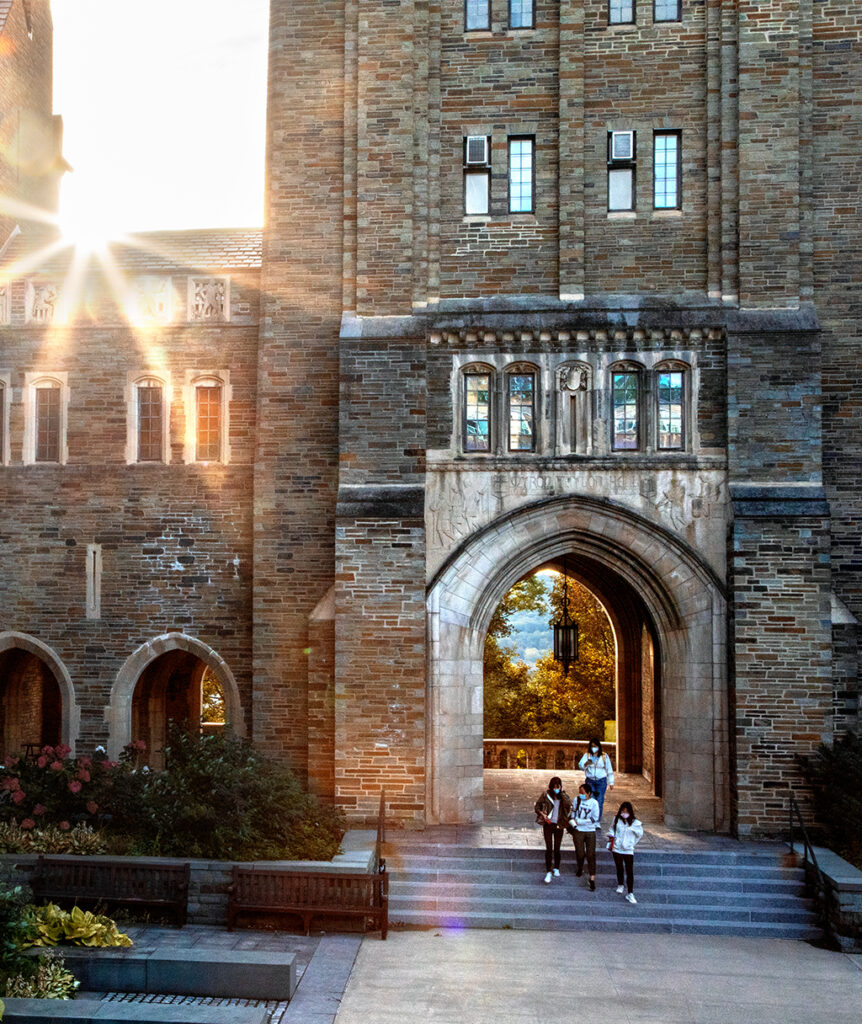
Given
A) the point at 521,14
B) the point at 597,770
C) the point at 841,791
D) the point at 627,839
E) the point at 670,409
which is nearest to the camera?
the point at 627,839

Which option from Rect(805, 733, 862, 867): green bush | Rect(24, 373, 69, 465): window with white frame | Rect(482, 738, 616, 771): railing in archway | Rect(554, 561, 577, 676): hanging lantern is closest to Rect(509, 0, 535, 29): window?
Rect(24, 373, 69, 465): window with white frame

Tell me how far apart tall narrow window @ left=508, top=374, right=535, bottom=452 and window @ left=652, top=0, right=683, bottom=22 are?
19.7 ft

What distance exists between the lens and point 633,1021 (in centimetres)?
916

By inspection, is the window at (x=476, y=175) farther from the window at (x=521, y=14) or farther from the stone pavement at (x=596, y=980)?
the stone pavement at (x=596, y=980)

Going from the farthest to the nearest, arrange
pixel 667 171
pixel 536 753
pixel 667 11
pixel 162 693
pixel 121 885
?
pixel 536 753 → pixel 162 693 → pixel 667 11 → pixel 667 171 → pixel 121 885

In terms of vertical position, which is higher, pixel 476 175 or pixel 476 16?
pixel 476 16

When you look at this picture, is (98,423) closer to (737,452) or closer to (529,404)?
(529,404)

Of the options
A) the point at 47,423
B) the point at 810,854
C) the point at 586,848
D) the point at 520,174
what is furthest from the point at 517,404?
the point at 47,423

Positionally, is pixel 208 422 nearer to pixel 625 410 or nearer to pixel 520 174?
pixel 520 174

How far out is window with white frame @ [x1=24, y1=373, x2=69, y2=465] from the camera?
55.7ft

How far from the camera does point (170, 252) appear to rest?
1823 centimetres

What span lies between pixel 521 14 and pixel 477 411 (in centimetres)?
642

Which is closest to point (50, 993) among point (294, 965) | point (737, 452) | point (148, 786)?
point (294, 965)

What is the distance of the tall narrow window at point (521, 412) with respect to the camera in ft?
49.7
